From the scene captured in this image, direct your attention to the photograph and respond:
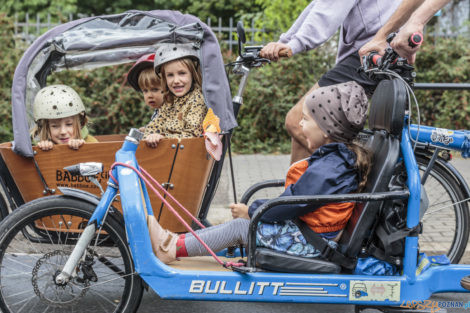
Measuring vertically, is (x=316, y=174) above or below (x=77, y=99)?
below

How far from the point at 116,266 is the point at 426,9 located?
2059mm

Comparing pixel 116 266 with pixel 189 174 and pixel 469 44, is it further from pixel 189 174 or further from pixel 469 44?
pixel 469 44

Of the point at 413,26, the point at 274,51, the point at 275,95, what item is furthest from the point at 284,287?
the point at 275,95

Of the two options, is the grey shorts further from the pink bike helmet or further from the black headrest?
the pink bike helmet

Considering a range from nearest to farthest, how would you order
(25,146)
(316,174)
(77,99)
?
1. (316,174)
2. (25,146)
3. (77,99)

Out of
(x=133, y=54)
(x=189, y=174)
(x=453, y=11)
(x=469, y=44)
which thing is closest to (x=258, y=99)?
(x=469, y=44)

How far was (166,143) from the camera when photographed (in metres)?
3.32

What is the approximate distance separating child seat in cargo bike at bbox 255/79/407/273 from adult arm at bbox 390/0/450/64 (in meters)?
0.28

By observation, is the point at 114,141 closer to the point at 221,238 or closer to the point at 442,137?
the point at 221,238

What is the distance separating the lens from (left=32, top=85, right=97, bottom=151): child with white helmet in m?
3.68

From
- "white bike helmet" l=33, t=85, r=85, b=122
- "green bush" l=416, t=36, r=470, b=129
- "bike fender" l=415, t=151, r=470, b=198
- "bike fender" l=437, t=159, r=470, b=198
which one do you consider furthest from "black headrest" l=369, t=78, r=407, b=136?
"green bush" l=416, t=36, r=470, b=129

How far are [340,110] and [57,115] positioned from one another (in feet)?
5.74

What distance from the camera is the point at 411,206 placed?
2773 millimetres

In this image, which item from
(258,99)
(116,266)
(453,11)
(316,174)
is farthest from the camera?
(453,11)
